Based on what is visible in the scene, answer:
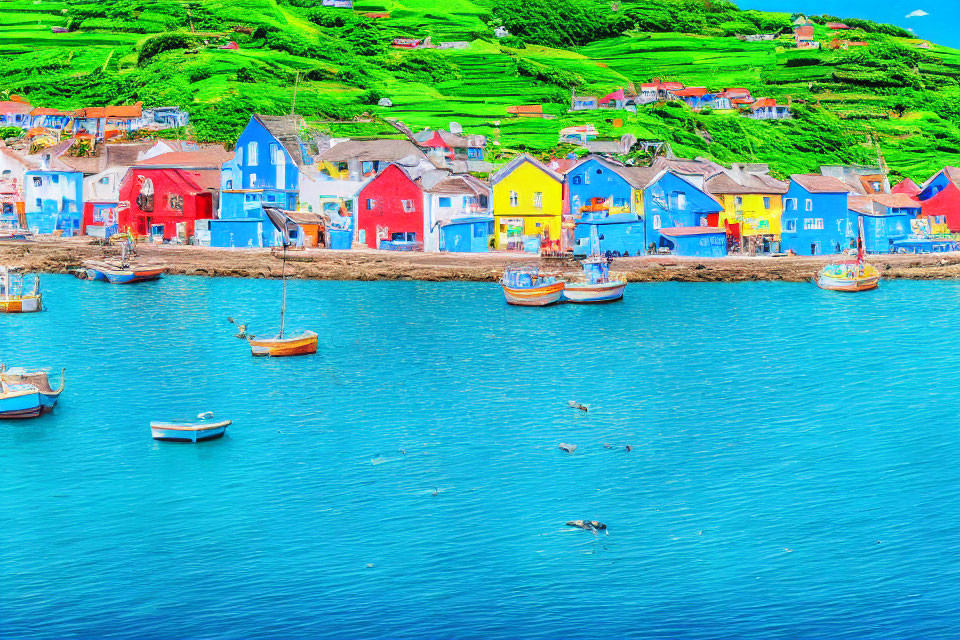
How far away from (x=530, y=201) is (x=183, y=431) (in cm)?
5117

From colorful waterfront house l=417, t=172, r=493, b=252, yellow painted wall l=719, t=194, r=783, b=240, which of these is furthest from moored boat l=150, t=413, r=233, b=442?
yellow painted wall l=719, t=194, r=783, b=240

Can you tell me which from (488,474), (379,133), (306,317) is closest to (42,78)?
(379,133)

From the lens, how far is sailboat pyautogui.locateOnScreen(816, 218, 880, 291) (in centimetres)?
6794

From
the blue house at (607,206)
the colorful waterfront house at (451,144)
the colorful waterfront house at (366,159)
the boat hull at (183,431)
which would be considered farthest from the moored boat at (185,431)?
the colorful waterfront house at (451,144)

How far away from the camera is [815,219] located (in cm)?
8244

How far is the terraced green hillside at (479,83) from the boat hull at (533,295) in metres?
57.2

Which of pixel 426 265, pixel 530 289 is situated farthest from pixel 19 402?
pixel 426 265

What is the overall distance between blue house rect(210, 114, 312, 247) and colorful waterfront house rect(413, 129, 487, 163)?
66.8 ft

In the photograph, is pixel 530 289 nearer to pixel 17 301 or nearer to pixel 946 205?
pixel 17 301

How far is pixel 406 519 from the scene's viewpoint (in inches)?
1032

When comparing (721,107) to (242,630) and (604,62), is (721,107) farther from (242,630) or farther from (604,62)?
(242,630)

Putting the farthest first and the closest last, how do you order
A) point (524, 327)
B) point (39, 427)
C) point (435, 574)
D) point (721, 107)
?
point (721, 107) < point (524, 327) < point (39, 427) < point (435, 574)

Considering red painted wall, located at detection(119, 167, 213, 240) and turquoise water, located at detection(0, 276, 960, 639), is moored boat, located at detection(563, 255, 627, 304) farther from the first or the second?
red painted wall, located at detection(119, 167, 213, 240)

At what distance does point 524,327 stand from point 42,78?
424ft
